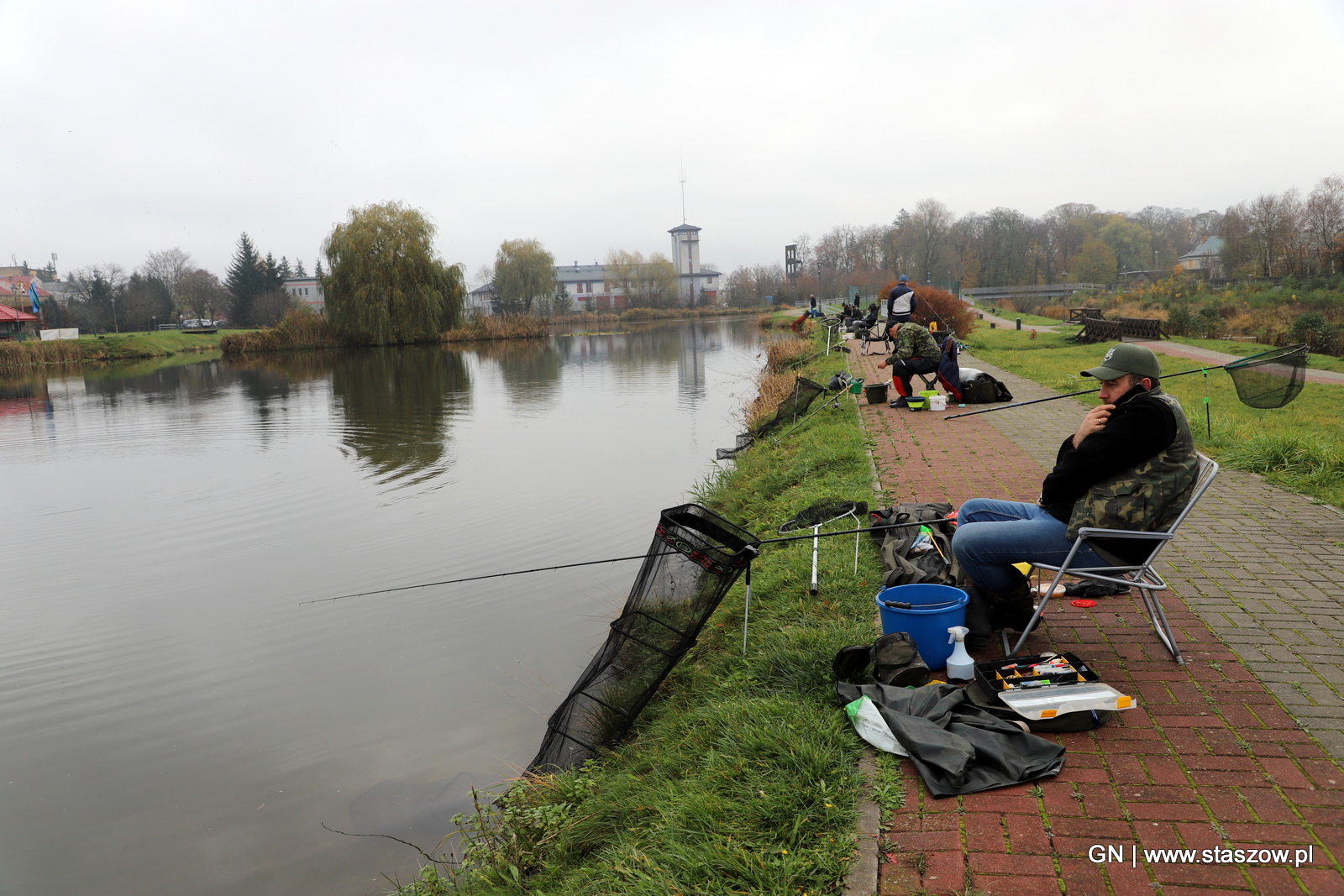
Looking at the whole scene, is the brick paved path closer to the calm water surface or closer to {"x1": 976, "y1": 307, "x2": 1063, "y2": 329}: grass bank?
the calm water surface

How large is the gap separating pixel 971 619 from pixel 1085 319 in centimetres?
2893

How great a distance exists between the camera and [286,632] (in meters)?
7.43

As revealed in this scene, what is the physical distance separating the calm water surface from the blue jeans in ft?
9.81

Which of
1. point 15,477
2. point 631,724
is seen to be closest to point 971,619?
point 631,724

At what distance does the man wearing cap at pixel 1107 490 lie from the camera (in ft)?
12.7

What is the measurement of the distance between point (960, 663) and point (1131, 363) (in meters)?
1.63

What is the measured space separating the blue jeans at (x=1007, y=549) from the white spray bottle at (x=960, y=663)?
1.48 feet

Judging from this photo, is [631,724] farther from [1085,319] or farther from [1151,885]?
[1085,319]

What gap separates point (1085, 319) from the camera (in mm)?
29609

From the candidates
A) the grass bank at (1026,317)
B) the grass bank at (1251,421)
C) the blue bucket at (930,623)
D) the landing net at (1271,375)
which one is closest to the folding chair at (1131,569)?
the blue bucket at (930,623)

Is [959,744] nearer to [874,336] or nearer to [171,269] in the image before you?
[874,336]

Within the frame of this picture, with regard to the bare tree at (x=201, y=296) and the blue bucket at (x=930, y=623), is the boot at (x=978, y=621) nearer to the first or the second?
the blue bucket at (x=930, y=623)

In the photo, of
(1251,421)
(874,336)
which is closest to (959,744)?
(1251,421)

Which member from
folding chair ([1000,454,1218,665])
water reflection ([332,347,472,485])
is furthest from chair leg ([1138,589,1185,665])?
water reflection ([332,347,472,485])
